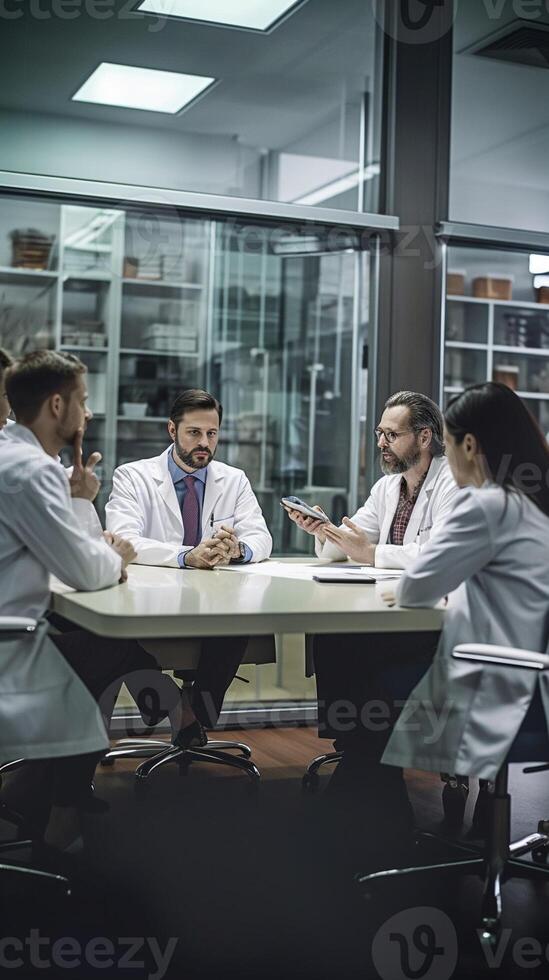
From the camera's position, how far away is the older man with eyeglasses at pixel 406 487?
3799 mm

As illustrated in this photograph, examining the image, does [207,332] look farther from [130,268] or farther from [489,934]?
[489,934]

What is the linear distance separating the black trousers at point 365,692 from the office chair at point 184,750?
211 millimetres

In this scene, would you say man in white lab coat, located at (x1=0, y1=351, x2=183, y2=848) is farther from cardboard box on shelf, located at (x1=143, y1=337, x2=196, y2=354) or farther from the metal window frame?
cardboard box on shelf, located at (x1=143, y1=337, x2=196, y2=354)

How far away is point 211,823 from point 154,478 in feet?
4.40

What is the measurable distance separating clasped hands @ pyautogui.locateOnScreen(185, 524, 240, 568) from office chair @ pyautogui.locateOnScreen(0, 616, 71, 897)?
0.98m

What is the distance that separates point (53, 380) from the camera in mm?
2801

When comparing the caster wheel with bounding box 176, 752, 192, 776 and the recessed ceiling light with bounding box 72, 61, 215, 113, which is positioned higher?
the recessed ceiling light with bounding box 72, 61, 215, 113

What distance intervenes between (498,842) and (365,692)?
0.61 metres

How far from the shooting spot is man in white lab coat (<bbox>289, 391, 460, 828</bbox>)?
10.0 ft

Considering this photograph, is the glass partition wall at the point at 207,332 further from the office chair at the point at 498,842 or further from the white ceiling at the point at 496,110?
the office chair at the point at 498,842

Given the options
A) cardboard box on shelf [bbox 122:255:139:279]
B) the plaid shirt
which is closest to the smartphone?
the plaid shirt

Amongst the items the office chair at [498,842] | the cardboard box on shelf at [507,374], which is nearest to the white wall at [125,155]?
the cardboard box on shelf at [507,374]

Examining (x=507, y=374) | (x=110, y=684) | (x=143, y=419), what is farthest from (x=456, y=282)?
(x=110, y=684)

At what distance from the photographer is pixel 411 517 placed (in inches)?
156
